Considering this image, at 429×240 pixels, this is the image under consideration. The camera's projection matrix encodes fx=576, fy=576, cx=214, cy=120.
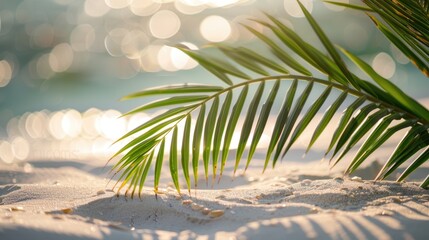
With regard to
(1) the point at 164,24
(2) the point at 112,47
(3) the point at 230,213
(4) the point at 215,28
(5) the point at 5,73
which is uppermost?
(1) the point at 164,24

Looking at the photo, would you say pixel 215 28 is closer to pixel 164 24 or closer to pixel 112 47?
pixel 164 24

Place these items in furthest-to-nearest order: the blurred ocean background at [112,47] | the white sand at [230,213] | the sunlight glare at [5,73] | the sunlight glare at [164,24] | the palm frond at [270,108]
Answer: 1. the sunlight glare at [164,24]
2. the sunlight glare at [5,73]
3. the blurred ocean background at [112,47]
4. the palm frond at [270,108]
5. the white sand at [230,213]

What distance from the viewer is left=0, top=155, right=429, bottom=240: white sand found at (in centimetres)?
152

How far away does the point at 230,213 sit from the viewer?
6.10 feet

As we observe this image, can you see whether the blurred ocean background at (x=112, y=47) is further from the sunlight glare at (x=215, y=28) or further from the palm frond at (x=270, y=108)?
the palm frond at (x=270, y=108)

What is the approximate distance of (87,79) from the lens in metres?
9.85

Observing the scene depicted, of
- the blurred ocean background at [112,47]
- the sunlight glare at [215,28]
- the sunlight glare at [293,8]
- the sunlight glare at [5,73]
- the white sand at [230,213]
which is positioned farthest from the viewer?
the sunlight glare at [293,8]

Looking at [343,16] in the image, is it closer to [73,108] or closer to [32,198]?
[73,108]

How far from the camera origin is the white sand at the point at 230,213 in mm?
1521

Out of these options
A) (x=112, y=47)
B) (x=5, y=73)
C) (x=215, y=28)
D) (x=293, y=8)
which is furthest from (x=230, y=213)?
(x=293, y=8)

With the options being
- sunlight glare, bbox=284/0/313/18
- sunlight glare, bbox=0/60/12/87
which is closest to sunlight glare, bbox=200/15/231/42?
sunlight glare, bbox=284/0/313/18

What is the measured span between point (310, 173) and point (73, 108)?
5.46 meters

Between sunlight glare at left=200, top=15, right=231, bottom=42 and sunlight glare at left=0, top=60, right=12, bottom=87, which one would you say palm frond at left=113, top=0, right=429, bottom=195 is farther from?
sunlight glare at left=200, top=15, right=231, bottom=42

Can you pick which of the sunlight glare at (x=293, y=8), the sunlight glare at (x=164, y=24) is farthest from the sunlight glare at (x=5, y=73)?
the sunlight glare at (x=293, y=8)
